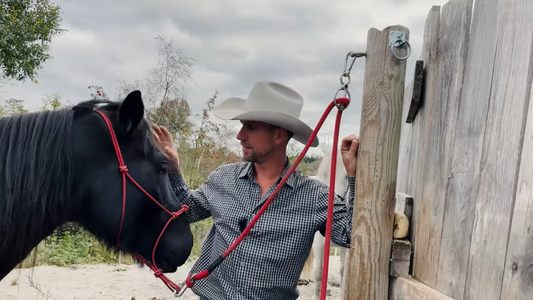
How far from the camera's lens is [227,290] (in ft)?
6.07

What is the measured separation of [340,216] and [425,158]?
0.51m

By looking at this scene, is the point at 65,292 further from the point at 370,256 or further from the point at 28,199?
the point at 370,256

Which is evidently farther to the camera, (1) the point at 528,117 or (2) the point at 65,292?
(2) the point at 65,292

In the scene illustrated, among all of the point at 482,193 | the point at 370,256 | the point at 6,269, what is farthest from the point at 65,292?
the point at 482,193

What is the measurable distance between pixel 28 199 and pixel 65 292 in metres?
3.80

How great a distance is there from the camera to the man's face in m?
1.97

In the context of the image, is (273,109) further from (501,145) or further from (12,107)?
(12,107)

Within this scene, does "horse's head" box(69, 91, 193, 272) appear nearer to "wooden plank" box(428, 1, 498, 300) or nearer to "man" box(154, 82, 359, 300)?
"man" box(154, 82, 359, 300)

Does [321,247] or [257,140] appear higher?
[257,140]

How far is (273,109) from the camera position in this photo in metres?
1.97

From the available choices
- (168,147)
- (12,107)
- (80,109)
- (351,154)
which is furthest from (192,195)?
(12,107)

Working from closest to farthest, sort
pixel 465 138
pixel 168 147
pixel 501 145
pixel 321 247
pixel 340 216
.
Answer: pixel 501 145 < pixel 465 138 < pixel 340 216 < pixel 168 147 < pixel 321 247

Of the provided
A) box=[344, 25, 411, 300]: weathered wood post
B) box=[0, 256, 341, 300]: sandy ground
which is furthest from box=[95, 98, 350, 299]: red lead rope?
box=[0, 256, 341, 300]: sandy ground

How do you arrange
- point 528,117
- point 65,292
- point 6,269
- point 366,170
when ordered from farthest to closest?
point 65,292 → point 6,269 → point 366,170 → point 528,117
